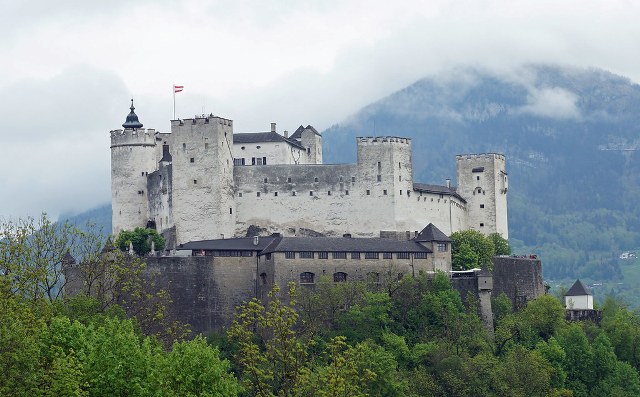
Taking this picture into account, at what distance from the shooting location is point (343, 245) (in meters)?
109

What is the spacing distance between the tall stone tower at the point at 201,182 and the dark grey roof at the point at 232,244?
3.49 m

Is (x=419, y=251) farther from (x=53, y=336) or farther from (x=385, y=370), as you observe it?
(x=53, y=336)

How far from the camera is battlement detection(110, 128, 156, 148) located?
4867 inches

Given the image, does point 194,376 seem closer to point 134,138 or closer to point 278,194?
point 278,194

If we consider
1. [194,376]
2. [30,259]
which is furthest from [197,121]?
[194,376]

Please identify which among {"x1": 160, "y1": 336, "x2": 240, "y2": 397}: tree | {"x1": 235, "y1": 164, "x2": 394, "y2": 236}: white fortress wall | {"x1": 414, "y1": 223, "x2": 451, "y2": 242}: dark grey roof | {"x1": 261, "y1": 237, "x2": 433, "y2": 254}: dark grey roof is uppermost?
{"x1": 235, "y1": 164, "x2": 394, "y2": 236}: white fortress wall

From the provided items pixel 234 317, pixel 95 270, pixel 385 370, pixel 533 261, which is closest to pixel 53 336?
pixel 95 270

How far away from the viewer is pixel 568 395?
101 m

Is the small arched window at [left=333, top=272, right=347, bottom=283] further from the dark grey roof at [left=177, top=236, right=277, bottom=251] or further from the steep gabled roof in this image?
the steep gabled roof

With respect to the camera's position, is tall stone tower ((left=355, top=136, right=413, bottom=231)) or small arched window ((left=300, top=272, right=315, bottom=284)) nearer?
small arched window ((left=300, top=272, right=315, bottom=284))

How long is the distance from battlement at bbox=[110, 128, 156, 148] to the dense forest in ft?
62.3

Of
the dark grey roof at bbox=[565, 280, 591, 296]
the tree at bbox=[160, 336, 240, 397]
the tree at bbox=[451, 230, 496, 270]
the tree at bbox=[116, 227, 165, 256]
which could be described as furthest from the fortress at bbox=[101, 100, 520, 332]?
the tree at bbox=[160, 336, 240, 397]

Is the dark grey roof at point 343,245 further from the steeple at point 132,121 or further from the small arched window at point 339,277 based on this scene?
the steeple at point 132,121

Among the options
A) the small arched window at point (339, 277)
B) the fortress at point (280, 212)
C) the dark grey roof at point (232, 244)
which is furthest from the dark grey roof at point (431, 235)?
the dark grey roof at point (232, 244)
